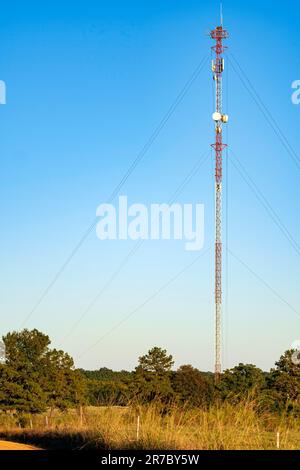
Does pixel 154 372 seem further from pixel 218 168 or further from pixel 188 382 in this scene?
pixel 218 168

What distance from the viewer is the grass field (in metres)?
12.4

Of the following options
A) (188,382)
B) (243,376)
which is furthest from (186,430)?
(243,376)

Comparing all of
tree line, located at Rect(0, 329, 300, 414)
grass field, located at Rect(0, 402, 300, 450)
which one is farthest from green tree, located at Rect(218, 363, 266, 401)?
grass field, located at Rect(0, 402, 300, 450)

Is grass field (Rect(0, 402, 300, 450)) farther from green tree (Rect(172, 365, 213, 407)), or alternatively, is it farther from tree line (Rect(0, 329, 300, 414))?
tree line (Rect(0, 329, 300, 414))

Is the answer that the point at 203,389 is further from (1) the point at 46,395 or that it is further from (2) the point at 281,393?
(1) the point at 46,395

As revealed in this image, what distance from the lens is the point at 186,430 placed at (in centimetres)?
1362

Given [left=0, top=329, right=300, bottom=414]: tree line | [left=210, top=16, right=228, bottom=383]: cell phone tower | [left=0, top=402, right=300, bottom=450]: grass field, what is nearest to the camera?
[left=0, top=402, right=300, bottom=450]: grass field

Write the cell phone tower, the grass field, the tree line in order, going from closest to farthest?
the grass field, the cell phone tower, the tree line

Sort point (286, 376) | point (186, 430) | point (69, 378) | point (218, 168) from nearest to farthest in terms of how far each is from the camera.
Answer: point (186, 430) < point (218, 168) < point (286, 376) < point (69, 378)
